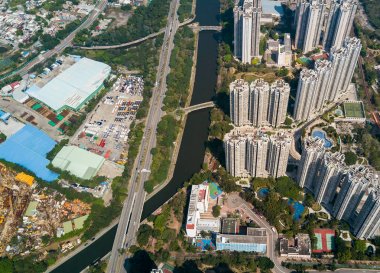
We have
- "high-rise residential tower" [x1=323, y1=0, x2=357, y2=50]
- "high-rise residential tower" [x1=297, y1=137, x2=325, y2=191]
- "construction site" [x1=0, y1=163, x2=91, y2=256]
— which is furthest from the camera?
"high-rise residential tower" [x1=323, y1=0, x2=357, y2=50]

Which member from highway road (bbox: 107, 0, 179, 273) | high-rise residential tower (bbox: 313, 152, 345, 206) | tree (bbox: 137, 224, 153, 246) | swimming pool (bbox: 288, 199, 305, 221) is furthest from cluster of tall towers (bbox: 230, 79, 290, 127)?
tree (bbox: 137, 224, 153, 246)

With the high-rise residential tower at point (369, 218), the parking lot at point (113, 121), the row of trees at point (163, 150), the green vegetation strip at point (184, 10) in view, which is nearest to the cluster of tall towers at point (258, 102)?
the row of trees at point (163, 150)

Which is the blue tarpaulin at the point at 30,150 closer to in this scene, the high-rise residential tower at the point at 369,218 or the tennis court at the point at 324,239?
the tennis court at the point at 324,239

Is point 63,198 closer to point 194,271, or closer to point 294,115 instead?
point 194,271

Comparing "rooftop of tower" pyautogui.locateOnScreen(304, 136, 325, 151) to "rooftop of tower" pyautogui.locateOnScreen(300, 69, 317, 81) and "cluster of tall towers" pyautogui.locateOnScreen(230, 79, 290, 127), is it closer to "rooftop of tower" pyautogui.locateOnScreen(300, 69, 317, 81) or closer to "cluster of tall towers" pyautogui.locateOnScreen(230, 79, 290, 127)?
"cluster of tall towers" pyautogui.locateOnScreen(230, 79, 290, 127)

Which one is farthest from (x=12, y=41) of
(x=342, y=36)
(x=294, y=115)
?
(x=342, y=36)

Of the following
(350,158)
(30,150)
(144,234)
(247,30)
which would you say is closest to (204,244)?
(144,234)

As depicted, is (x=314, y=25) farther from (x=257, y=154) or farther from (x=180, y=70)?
(x=257, y=154)
